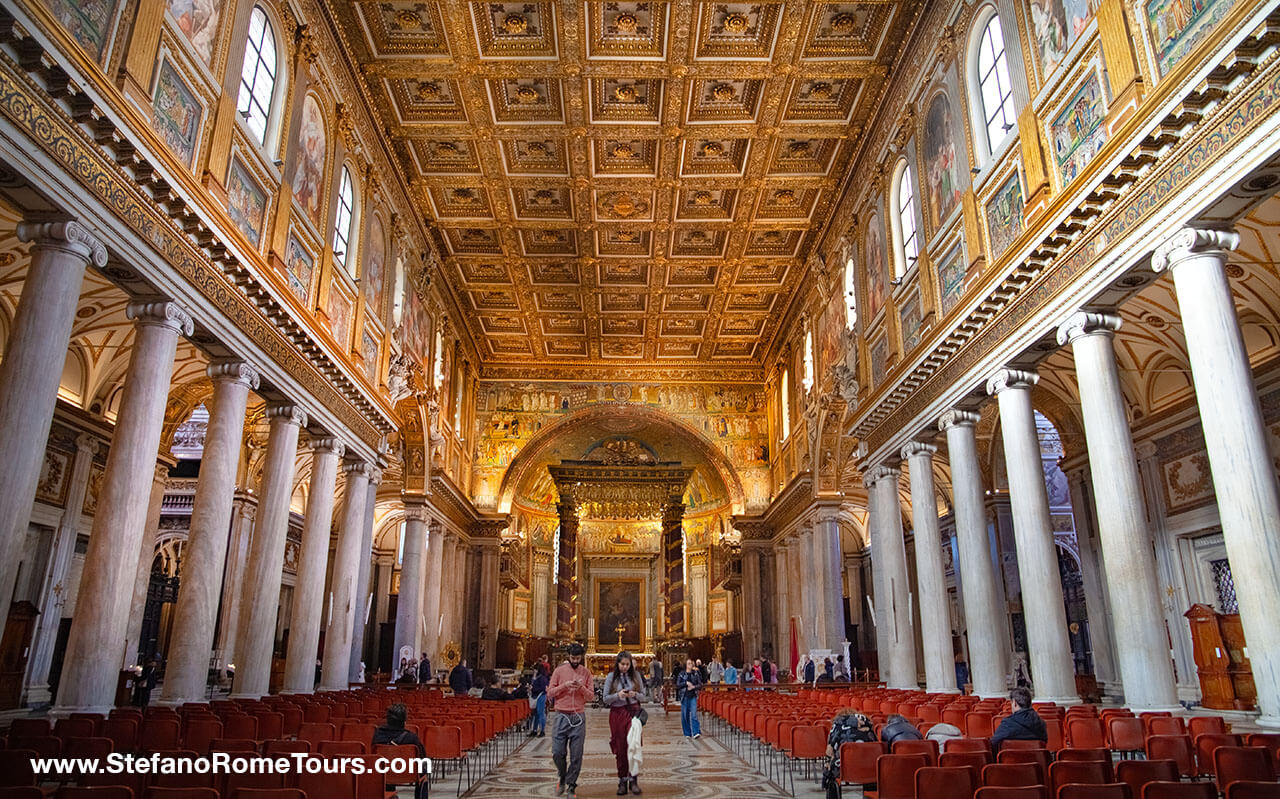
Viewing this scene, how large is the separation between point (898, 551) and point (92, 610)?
15665mm

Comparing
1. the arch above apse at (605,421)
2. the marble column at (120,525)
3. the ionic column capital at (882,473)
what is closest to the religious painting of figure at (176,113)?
the marble column at (120,525)

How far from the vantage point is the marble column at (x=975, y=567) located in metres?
13.9

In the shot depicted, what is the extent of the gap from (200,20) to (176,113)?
68.5 inches

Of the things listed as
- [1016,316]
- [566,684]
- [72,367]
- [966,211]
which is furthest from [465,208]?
[566,684]

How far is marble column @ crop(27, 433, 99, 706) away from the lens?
1662 centimetres

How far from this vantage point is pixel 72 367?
17.2 metres

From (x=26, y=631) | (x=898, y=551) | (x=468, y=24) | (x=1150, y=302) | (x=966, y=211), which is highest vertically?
(x=468, y=24)

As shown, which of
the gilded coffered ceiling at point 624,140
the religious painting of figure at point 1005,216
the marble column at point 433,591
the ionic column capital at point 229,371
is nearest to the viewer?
the religious painting of figure at point 1005,216

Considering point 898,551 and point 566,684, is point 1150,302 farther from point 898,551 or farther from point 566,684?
point 566,684

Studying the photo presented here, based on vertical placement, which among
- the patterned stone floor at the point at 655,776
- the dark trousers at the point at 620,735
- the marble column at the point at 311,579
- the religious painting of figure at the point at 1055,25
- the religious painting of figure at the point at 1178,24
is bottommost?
the patterned stone floor at the point at 655,776

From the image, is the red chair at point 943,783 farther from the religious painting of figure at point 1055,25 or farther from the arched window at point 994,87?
the arched window at point 994,87

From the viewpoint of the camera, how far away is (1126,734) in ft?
25.4

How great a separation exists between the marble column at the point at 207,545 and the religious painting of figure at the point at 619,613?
3281 centimetres

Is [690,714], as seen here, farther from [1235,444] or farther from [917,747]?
[1235,444]
